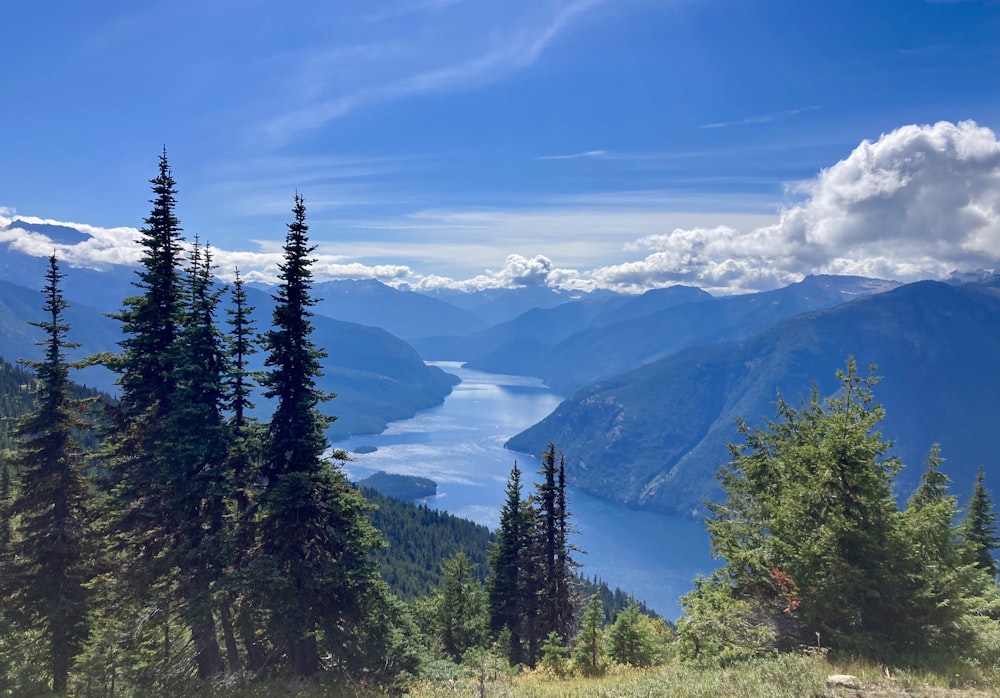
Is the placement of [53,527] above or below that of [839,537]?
below

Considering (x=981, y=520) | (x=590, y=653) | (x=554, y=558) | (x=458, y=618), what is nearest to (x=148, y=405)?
(x=590, y=653)

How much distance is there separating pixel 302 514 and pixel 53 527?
32.7ft

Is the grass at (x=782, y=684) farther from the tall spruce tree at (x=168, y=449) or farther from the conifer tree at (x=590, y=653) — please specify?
the tall spruce tree at (x=168, y=449)

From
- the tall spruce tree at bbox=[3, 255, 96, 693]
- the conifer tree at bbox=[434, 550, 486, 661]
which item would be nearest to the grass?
the tall spruce tree at bbox=[3, 255, 96, 693]

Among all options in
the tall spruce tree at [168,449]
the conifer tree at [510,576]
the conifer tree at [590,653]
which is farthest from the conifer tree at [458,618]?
the tall spruce tree at [168,449]

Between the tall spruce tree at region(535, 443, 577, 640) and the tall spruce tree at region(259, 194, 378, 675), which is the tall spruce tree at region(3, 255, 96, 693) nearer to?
the tall spruce tree at region(259, 194, 378, 675)

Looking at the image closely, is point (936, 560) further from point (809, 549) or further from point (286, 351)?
point (286, 351)

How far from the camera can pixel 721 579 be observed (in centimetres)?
2152

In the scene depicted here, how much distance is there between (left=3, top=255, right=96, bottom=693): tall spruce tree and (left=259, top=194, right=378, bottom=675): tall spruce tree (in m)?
7.49

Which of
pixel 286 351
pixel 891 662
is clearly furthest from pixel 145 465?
pixel 891 662

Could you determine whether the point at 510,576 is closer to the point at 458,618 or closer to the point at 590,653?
the point at 458,618

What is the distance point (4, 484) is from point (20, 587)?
131 ft

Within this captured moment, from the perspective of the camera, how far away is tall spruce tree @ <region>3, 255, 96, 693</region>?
21.1 meters

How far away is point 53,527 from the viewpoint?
2139cm
